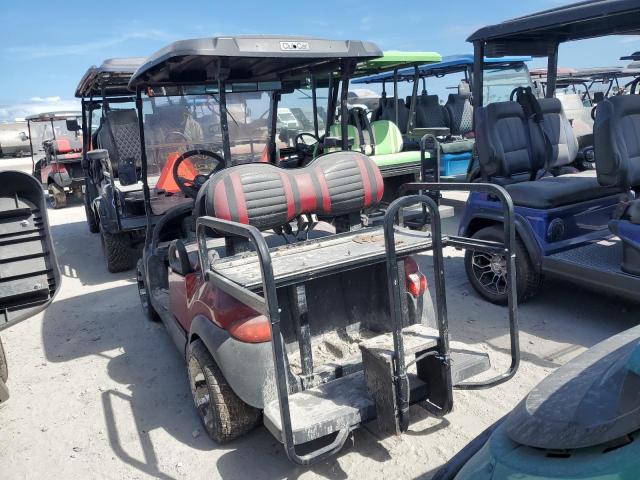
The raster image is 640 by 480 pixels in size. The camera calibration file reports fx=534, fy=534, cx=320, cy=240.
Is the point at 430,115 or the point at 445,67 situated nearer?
the point at 445,67

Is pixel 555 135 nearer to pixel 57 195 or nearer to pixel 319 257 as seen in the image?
pixel 319 257

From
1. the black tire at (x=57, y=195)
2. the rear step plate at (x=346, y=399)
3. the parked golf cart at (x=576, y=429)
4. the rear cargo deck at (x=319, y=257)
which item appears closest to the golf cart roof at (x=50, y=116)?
the black tire at (x=57, y=195)

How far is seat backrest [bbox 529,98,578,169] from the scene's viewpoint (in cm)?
489

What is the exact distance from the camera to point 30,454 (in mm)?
2721

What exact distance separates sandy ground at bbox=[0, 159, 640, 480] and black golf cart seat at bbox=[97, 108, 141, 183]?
238 cm

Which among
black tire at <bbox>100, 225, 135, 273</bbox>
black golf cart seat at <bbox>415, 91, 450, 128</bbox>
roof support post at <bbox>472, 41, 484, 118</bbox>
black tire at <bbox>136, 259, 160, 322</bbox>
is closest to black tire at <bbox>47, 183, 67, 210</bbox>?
black tire at <bbox>100, 225, 135, 273</bbox>

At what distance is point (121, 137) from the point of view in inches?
271

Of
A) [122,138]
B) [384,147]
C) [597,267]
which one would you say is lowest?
[597,267]

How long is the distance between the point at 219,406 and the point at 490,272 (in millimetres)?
2589

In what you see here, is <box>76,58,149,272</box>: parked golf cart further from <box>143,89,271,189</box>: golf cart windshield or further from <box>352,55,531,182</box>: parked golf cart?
<box>352,55,531,182</box>: parked golf cart

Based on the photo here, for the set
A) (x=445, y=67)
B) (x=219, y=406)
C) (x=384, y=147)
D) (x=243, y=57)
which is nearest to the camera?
(x=219, y=406)

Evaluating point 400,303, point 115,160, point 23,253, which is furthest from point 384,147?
point 23,253

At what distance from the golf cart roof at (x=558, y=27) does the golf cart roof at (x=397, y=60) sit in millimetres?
3344

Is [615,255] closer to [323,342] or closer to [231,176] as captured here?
[323,342]
